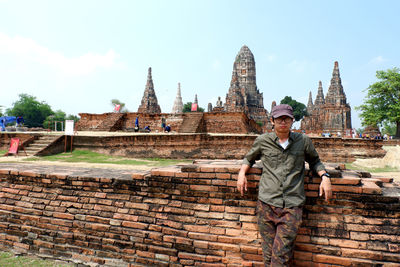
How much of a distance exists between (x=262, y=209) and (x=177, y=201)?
89cm

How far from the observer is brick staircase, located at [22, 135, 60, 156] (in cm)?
962

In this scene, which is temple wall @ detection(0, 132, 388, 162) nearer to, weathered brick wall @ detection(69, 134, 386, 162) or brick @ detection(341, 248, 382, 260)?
weathered brick wall @ detection(69, 134, 386, 162)

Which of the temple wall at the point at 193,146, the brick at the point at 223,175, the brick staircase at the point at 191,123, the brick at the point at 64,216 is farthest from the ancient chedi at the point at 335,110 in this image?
the brick at the point at 64,216

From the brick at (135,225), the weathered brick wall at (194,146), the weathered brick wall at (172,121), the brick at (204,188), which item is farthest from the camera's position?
the weathered brick wall at (172,121)

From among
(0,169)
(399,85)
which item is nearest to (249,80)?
(399,85)

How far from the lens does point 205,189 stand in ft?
7.72

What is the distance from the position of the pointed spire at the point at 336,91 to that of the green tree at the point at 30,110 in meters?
48.5

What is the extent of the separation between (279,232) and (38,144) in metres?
11.0

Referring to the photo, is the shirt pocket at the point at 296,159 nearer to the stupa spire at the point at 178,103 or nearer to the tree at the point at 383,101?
the tree at the point at 383,101

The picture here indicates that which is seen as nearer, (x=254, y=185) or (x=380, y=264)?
(x=380, y=264)

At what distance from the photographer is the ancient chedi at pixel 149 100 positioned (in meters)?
27.4

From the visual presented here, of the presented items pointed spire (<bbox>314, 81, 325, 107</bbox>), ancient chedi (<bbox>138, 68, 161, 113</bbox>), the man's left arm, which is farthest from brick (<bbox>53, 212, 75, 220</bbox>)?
pointed spire (<bbox>314, 81, 325, 107</bbox>)

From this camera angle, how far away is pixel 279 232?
184 centimetres

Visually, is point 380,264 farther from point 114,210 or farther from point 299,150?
point 114,210
